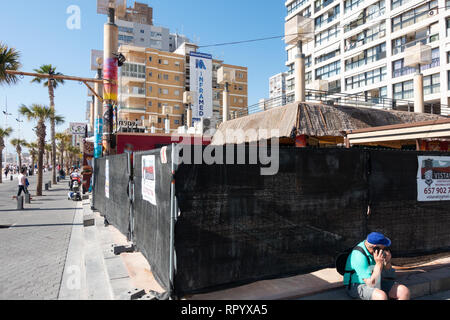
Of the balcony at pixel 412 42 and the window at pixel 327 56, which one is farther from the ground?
the window at pixel 327 56

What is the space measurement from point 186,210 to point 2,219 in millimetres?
10639

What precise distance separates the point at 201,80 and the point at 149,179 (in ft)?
76.6

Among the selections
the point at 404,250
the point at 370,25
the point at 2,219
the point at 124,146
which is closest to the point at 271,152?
the point at 404,250

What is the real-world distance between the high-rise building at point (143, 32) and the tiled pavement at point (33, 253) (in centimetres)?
7329

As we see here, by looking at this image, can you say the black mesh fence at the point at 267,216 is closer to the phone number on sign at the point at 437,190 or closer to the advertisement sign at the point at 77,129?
the phone number on sign at the point at 437,190

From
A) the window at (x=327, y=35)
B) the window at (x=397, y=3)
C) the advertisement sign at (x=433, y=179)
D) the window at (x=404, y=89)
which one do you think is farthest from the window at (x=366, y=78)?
the advertisement sign at (x=433, y=179)

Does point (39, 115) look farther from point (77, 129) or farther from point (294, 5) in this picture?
point (294, 5)

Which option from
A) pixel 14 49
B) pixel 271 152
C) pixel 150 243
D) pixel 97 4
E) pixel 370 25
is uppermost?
pixel 370 25

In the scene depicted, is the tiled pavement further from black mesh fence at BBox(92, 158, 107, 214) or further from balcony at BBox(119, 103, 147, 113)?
balcony at BBox(119, 103, 147, 113)

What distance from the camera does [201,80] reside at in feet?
89.1

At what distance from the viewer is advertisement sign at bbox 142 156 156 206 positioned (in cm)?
485

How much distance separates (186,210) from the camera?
3949 mm

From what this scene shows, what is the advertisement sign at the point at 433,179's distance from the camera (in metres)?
5.86
